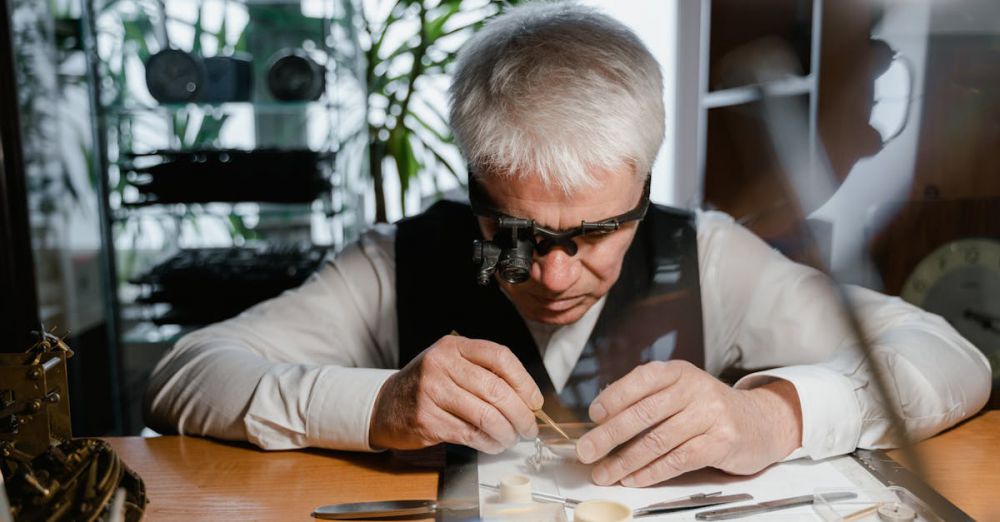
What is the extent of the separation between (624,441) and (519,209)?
0.46 metres

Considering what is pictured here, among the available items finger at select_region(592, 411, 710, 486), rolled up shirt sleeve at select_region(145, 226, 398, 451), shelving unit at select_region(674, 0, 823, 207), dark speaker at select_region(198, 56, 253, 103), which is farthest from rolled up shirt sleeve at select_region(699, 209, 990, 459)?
dark speaker at select_region(198, 56, 253, 103)

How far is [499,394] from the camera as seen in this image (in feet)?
4.01

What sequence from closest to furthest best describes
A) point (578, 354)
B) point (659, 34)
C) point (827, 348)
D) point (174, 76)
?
1. point (827, 348)
2. point (578, 354)
3. point (659, 34)
4. point (174, 76)

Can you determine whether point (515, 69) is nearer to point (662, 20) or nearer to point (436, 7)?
point (662, 20)

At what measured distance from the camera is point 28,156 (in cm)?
342

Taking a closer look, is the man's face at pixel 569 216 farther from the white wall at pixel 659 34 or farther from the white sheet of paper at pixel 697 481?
the white sheet of paper at pixel 697 481

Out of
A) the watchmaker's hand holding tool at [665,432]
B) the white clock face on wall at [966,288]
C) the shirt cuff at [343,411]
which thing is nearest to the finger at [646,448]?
the watchmaker's hand holding tool at [665,432]

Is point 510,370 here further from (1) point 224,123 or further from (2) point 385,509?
(1) point 224,123

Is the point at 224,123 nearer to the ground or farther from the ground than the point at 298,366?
farther from the ground

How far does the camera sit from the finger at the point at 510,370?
122 centimetres

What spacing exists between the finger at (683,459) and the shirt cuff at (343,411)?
47 cm

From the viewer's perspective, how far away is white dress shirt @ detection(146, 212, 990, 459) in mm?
1318

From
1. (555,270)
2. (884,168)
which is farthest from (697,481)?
(884,168)

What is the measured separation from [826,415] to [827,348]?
346 millimetres
